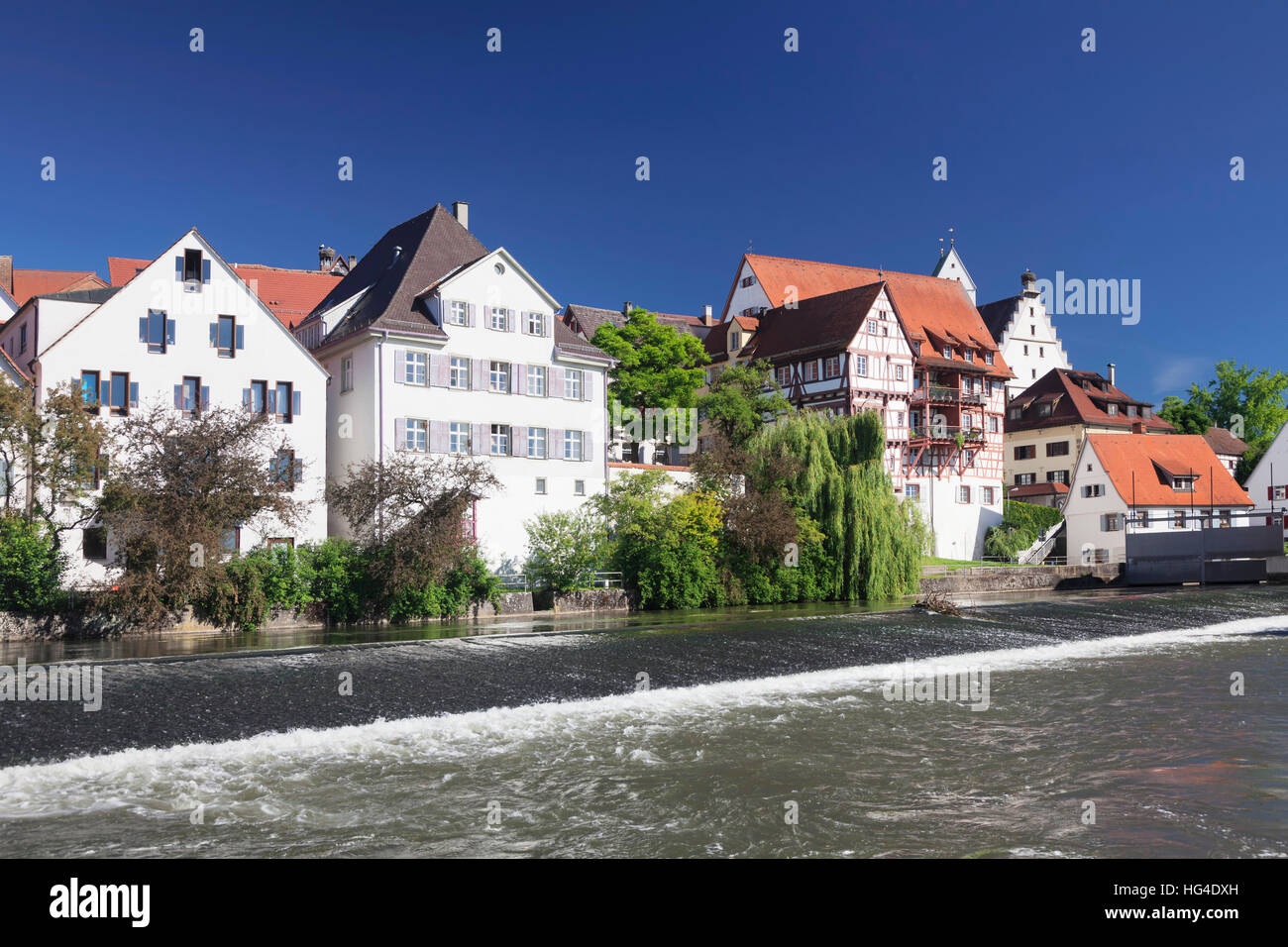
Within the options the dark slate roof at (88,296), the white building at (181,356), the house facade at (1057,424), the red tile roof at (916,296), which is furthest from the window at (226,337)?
the house facade at (1057,424)

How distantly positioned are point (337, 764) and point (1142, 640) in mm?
21991

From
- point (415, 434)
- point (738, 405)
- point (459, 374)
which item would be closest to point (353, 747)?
point (415, 434)

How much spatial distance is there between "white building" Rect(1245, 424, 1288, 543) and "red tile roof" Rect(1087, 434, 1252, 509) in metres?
4.35

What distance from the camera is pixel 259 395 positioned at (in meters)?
35.0

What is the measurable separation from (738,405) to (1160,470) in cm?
2894

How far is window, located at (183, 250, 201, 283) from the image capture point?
33219 millimetres

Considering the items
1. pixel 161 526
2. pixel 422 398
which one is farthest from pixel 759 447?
pixel 161 526

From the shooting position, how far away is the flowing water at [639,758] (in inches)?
374

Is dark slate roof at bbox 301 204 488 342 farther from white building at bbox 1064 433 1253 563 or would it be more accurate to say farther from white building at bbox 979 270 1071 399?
white building at bbox 979 270 1071 399

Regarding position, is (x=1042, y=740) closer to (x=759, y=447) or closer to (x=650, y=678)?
(x=650, y=678)

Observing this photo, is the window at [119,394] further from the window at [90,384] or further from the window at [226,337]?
the window at [226,337]

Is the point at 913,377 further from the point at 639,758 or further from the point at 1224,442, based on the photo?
the point at 639,758

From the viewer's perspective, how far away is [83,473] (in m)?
26.8
